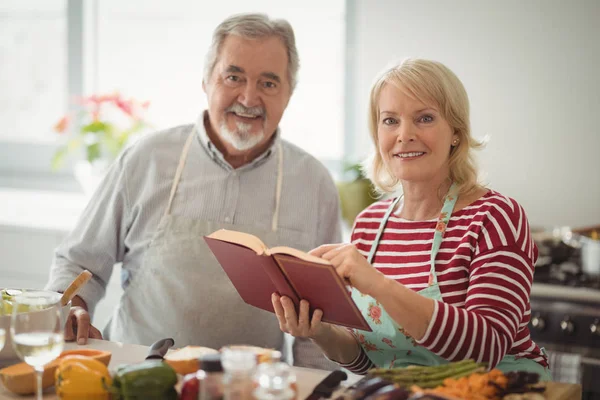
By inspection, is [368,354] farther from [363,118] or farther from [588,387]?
[363,118]

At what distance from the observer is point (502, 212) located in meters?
1.68

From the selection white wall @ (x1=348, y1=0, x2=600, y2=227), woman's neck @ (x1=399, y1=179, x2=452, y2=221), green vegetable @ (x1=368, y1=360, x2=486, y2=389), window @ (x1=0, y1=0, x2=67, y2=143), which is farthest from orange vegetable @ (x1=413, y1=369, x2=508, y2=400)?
window @ (x1=0, y1=0, x2=67, y2=143)

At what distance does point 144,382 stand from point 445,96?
36.1 inches

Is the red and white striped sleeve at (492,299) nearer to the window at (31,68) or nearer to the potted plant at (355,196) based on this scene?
the potted plant at (355,196)

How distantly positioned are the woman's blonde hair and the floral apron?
0.17 ft

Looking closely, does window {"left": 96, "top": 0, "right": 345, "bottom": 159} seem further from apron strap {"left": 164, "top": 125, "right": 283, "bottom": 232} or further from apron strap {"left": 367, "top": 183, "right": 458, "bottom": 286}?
apron strap {"left": 367, "top": 183, "right": 458, "bottom": 286}

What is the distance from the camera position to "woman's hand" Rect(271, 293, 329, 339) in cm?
164

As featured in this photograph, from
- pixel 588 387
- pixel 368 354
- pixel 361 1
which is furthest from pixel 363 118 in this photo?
pixel 368 354

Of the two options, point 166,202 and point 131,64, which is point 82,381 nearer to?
point 166,202

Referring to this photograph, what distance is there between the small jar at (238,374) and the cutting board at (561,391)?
564mm

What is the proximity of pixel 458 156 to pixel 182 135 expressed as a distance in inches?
34.4

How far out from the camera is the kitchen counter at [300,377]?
1412 millimetres

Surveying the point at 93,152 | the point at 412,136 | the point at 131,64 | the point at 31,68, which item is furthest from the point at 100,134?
the point at 412,136

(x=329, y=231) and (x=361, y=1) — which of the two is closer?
(x=329, y=231)
